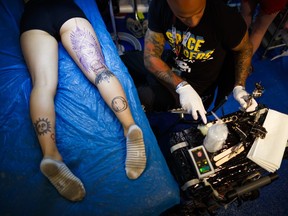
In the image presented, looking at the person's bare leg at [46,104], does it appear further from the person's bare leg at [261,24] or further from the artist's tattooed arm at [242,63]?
the person's bare leg at [261,24]

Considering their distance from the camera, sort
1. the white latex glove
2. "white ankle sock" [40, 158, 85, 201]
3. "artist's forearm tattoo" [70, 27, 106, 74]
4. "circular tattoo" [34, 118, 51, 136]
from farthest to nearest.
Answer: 1. "artist's forearm tattoo" [70, 27, 106, 74]
2. the white latex glove
3. "circular tattoo" [34, 118, 51, 136]
4. "white ankle sock" [40, 158, 85, 201]

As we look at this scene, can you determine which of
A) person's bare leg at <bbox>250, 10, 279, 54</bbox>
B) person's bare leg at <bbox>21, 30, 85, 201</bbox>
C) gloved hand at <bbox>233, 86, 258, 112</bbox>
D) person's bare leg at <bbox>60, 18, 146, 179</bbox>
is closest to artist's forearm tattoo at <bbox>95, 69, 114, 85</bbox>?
person's bare leg at <bbox>60, 18, 146, 179</bbox>

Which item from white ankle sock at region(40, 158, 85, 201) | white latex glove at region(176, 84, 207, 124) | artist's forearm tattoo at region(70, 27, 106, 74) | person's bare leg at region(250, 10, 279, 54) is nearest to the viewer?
white ankle sock at region(40, 158, 85, 201)

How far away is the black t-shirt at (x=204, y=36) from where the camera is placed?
1.20m

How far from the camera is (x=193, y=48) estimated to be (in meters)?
1.32

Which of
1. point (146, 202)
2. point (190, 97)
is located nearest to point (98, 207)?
point (146, 202)

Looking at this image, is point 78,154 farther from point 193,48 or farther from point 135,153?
point 193,48

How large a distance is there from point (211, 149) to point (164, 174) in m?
0.25

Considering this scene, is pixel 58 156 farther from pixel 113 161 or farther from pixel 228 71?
pixel 228 71

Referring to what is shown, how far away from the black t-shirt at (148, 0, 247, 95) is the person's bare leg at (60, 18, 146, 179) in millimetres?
412

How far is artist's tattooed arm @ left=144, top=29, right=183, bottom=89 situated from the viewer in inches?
57.4

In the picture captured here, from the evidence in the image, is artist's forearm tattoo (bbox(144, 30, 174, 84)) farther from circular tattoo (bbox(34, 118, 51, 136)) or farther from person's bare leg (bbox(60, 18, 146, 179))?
circular tattoo (bbox(34, 118, 51, 136))

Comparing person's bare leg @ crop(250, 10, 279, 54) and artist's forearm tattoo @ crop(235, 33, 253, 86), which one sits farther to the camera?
person's bare leg @ crop(250, 10, 279, 54)

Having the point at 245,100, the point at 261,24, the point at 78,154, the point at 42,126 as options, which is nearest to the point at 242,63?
the point at 245,100
